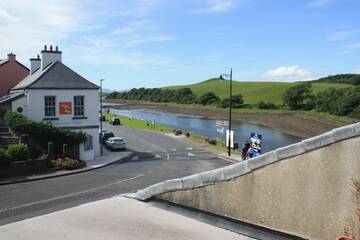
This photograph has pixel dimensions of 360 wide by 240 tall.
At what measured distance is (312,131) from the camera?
9319 centimetres

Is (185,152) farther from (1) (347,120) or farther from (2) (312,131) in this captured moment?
(1) (347,120)

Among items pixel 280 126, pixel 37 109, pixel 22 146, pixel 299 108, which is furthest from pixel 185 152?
pixel 299 108

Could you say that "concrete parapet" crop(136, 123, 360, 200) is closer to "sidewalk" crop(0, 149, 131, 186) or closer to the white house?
"sidewalk" crop(0, 149, 131, 186)

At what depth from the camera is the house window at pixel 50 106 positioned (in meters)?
38.2

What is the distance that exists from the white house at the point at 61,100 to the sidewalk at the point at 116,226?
30632 mm

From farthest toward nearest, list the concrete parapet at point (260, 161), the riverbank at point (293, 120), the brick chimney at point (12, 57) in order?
the riverbank at point (293, 120) < the brick chimney at point (12, 57) < the concrete parapet at point (260, 161)

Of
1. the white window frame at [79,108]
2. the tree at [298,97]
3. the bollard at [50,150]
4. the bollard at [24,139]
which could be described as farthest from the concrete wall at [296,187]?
the tree at [298,97]

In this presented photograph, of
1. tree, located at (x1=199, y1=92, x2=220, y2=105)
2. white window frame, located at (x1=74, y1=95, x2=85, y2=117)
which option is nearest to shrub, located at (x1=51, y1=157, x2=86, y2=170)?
white window frame, located at (x1=74, y1=95, x2=85, y2=117)

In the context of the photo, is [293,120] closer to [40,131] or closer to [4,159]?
[40,131]

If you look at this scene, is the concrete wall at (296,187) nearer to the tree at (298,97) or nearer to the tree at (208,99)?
the tree at (298,97)

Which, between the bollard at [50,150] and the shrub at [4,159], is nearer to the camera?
the shrub at [4,159]

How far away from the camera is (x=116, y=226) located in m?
7.35

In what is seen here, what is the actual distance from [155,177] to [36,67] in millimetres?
20853

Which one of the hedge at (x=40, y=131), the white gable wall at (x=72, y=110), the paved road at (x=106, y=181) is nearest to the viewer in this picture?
the paved road at (x=106, y=181)
